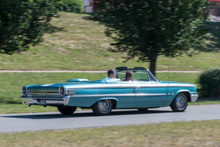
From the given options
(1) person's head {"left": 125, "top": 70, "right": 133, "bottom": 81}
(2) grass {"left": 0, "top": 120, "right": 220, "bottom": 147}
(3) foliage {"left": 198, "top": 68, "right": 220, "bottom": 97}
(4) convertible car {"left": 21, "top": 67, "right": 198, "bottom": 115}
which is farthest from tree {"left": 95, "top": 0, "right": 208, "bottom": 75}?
(2) grass {"left": 0, "top": 120, "right": 220, "bottom": 147}

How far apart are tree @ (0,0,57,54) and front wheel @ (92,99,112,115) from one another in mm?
6204

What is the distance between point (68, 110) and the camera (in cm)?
1095

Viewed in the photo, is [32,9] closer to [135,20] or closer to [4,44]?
[4,44]

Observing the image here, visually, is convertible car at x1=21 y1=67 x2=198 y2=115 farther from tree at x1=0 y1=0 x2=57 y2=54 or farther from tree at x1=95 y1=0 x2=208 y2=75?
tree at x1=0 y1=0 x2=57 y2=54

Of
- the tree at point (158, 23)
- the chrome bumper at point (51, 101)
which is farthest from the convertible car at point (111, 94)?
the tree at point (158, 23)

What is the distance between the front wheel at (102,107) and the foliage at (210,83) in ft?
34.7

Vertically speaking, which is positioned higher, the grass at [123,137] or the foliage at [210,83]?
the foliage at [210,83]

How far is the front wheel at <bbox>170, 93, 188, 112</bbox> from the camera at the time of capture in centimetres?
1160

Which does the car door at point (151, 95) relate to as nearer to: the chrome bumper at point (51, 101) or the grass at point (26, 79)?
the chrome bumper at point (51, 101)

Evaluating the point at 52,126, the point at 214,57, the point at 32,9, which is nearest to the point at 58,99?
the point at 52,126

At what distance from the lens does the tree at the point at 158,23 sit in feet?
50.9

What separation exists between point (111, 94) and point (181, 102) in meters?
2.94

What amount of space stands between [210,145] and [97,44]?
25.1 meters

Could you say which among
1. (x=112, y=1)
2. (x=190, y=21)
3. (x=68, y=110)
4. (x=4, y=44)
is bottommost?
(x=68, y=110)
